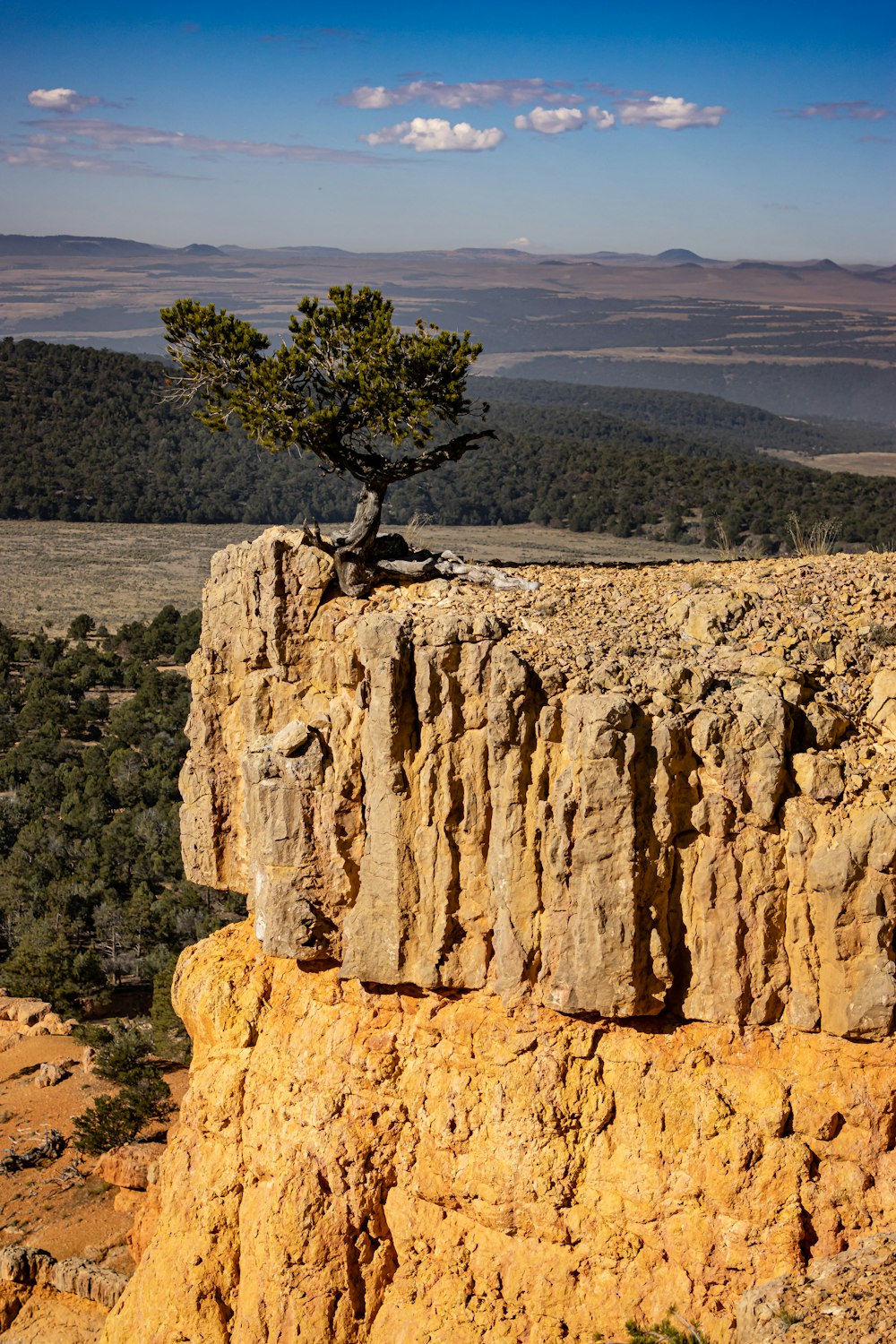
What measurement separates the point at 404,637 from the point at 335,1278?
6575 mm

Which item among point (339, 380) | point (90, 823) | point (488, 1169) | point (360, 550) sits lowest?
point (90, 823)

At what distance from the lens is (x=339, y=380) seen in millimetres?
15195

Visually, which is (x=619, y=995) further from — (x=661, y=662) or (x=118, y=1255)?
(x=118, y=1255)

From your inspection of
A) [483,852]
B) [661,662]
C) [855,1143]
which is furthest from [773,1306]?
[661,662]

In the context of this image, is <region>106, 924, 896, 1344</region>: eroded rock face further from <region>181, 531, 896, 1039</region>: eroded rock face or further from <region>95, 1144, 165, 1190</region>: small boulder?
<region>95, 1144, 165, 1190</region>: small boulder

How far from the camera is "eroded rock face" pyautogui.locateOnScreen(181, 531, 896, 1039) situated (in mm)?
11258

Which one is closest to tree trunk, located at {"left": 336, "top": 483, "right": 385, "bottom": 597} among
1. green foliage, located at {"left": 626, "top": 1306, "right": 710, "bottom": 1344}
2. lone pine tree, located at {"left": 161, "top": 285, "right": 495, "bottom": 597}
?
lone pine tree, located at {"left": 161, "top": 285, "right": 495, "bottom": 597}

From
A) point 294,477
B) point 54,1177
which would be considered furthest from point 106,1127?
point 294,477

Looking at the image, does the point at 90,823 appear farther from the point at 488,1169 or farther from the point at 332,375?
the point at 488,1169

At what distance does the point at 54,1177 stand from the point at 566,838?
42.0 feet

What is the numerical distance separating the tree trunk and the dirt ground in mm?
9831

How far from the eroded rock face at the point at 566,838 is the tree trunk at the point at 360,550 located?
731 mm

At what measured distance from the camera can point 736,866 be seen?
37.6 ft

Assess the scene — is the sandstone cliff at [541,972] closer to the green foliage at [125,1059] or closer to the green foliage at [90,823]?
the green foliage at [125,1059]
